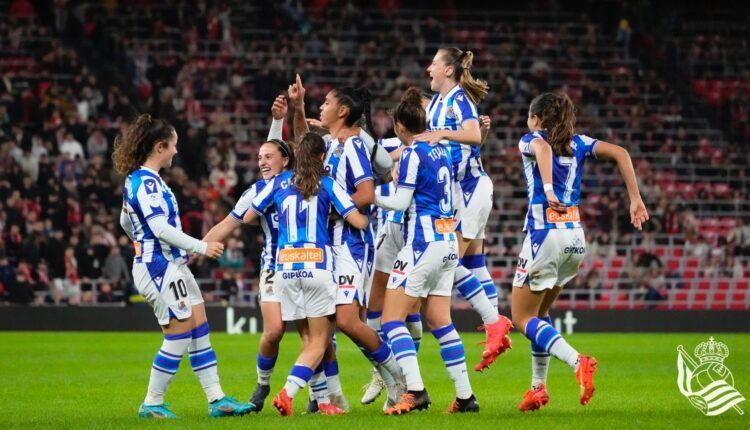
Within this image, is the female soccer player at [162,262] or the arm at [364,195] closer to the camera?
the female soccer player at [162,262]

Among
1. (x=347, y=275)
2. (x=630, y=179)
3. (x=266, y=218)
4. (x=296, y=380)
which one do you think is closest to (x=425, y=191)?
(x=347, y=275)

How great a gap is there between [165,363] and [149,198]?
4.35ft

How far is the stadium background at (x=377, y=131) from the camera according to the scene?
24.0 meters

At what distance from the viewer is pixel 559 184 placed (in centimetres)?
1022

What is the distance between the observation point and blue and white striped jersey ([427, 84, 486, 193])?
36.3 feet

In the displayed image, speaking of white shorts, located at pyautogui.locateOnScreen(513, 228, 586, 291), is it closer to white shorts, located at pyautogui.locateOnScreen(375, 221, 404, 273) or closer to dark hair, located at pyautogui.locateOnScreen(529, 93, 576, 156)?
dark hair, located at pyautogui.locateOnScreen(529, 93, 576, 156)

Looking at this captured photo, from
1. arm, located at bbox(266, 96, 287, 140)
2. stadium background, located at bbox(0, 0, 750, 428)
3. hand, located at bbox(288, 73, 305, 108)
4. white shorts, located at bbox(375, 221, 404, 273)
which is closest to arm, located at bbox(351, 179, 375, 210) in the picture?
white shorts, located at bbox(375, 221, 404, 273)

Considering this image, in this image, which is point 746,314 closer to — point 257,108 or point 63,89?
point 257,108

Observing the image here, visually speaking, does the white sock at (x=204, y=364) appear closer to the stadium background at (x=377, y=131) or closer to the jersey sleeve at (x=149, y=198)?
the jersey sleeve at (x=149, y=198)

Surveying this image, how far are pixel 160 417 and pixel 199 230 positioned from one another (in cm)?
1530

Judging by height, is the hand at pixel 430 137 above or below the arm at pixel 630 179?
above

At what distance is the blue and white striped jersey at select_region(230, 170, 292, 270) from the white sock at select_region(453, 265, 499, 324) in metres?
1.92

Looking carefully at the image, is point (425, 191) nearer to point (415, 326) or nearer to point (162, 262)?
point (415, 326)

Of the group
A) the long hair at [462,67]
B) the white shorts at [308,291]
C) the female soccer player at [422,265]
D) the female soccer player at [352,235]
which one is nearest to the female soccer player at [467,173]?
the long hair at [462,67]
